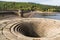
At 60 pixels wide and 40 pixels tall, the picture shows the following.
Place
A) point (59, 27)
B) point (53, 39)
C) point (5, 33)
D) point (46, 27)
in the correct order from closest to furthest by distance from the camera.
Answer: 1. point (53, 39)
2. point (5, 33)
3. point (59, 27)
4. point (46, 27)

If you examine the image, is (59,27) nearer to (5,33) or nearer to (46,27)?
(46,27)

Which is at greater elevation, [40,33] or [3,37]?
[3,37]

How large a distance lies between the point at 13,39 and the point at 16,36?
66cm

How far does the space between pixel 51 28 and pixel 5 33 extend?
6887mm

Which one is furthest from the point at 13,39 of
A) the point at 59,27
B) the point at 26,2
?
the point at 26,2

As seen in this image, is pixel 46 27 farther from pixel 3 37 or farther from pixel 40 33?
pixel 3 37

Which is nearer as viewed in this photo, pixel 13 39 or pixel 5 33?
pixel 13 39

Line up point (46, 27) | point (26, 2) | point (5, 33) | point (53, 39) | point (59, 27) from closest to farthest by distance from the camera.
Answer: point (53, 39) < point (5, 33) < point (59, 27) < point (46, 27) < point (26, 2)

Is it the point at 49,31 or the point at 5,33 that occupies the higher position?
the point at 5,33

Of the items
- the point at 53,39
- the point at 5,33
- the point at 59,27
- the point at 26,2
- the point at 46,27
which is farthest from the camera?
the point at 26,2

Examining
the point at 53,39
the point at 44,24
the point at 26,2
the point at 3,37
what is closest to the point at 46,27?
the point at 44,24

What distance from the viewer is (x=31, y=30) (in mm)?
18828

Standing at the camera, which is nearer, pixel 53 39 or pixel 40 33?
pixel 53 39

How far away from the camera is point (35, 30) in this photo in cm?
1902
